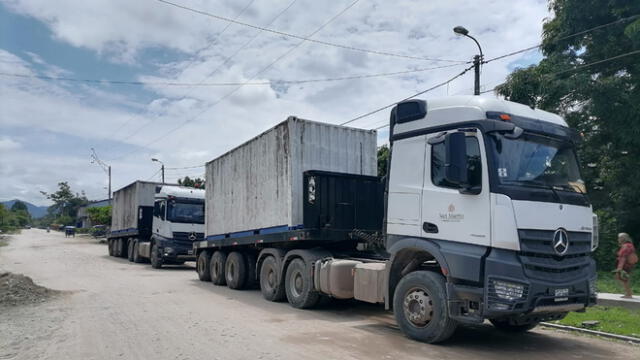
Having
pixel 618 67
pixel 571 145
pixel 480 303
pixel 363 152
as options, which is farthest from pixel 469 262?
pixel 618 67

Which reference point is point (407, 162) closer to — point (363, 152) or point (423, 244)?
point (423, 244)

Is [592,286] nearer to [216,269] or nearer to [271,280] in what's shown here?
[271,280]

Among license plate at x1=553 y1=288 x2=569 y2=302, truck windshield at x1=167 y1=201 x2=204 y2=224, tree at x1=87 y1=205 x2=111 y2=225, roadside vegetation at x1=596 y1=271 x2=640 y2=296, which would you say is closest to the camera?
license plate at x1=553 y1=288 x2=569 y2=302

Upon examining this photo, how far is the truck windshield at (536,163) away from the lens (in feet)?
22.0

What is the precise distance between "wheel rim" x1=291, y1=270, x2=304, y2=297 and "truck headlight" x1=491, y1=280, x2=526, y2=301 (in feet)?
16.4

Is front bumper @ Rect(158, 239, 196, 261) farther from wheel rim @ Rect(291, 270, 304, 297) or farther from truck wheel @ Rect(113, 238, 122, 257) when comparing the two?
wheel rim @ Rect(291, 270, 304, 297)

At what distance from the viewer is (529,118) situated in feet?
23.4

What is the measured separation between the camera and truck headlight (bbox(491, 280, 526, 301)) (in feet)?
20.7

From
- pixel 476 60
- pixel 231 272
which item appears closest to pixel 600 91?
pixel 476 60

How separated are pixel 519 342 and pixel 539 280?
1.73 m

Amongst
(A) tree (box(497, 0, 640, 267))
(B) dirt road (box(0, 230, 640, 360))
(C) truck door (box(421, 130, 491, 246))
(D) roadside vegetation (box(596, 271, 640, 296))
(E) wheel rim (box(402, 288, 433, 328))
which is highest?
(A) tree (box(497, 0, 640, 267))

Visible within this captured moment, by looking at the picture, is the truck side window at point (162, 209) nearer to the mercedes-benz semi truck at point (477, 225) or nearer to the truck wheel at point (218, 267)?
the truck wheel at point (218, 267)

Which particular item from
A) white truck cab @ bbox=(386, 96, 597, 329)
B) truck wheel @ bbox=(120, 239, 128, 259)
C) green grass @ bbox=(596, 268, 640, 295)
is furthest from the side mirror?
truck wheel @ bbox=(120, 239, 128, 259)

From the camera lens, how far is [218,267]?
1514 centimetres
